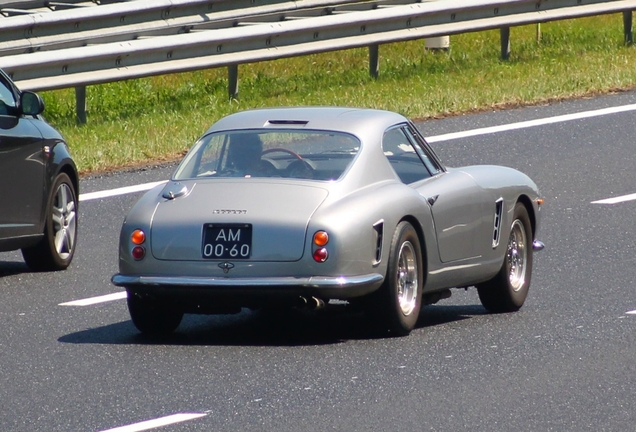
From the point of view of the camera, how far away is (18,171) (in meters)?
10.8

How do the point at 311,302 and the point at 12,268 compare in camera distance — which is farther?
the point at 12,268

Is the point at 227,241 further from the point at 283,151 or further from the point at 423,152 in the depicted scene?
the point at 423,152

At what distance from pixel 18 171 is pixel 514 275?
11.1ft

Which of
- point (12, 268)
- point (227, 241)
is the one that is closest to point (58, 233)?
point (12, 268)

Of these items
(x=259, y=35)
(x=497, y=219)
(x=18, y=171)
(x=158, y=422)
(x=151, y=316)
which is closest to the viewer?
(x=158, y=422)

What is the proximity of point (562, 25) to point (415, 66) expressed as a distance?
170 inches

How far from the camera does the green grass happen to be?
15.7 m

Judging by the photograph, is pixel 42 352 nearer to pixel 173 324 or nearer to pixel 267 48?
pixel 173 324

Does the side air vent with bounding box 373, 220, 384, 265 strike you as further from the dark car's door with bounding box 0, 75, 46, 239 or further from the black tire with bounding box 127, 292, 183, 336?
the dark car's door with bounding box 0, 75, 46, 239

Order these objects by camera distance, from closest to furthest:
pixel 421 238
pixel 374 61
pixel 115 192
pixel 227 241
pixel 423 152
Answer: pixel 227 241 < pixel 421 238 < pixel 423 152 < pixel 115 192 < pixel 374 61

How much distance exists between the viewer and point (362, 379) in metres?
7.62

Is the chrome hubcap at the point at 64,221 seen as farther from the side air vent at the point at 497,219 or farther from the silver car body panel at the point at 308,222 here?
the side air vent at the point at 497,219

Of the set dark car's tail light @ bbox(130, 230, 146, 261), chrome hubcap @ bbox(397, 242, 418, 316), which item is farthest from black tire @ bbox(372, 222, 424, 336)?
dark car's tail light @ bbox(130, 230, 146, 261)

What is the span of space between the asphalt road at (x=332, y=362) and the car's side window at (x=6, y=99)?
43.9 inches
